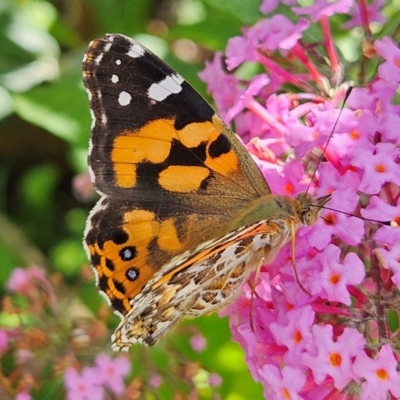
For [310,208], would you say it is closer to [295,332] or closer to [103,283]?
[295,332]

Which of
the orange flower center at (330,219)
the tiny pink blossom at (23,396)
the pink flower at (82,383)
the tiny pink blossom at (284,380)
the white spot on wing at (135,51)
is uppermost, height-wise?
the white spot on wing at (135,51)

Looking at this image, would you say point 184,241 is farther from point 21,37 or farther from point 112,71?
point 21,37

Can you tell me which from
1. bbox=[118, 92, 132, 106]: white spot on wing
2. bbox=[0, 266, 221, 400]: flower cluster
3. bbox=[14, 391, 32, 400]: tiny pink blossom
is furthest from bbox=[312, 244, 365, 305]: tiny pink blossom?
bbox=[14, 391, 32, 400]: tiny pink blossom

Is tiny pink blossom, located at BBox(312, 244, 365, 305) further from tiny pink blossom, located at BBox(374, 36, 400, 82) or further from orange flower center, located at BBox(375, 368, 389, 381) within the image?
tiny pink blossom, located at BBox(374, 36, 400, 82)

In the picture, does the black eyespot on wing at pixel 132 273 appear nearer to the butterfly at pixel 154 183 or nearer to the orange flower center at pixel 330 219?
the butterfly at pixel 154 183

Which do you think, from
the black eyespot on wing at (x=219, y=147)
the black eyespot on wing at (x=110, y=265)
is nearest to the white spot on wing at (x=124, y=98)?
the black eyespot on wing at (x=219, y=147)

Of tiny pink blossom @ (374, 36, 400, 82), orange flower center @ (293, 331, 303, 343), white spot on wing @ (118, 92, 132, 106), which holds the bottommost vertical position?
orange flower center @ (293, 331, 303, 343)

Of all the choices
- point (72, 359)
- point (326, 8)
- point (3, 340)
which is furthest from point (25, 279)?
point (326, 8)

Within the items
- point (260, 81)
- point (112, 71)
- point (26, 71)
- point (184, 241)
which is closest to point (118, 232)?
point (184, 241)
